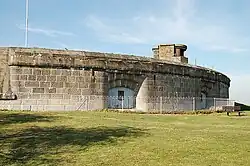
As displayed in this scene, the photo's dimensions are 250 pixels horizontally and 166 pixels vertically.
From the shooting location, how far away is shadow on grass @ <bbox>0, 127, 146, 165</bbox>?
27.0 ft

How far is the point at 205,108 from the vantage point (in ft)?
86.0

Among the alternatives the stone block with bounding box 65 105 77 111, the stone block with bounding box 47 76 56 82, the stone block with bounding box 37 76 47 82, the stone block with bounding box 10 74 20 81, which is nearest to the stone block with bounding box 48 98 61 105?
the stone block with bounding box 65 105 77 111

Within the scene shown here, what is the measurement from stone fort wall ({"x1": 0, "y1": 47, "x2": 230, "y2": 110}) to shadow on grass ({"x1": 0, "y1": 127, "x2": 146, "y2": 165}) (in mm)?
7955

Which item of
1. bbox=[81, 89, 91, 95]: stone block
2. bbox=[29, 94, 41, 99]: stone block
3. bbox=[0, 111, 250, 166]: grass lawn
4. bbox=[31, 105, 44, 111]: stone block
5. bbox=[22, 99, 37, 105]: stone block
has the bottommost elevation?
bbox=[0, 111, 250, 166]: grass lawn

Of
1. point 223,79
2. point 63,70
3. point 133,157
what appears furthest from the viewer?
point 223,79

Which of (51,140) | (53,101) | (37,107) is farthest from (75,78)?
(51,140)

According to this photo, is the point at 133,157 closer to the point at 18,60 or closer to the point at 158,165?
the point at 158,165

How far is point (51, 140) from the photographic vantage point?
9844mm

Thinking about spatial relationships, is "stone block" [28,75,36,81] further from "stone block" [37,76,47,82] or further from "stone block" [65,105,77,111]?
"stone block" [65,105,77,111]

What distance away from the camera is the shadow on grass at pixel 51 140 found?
8227 millimetres

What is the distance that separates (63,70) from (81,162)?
12498 millimetres

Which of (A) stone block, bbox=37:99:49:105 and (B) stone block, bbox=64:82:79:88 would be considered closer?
(A) stone block, bbox=37:99:49:105

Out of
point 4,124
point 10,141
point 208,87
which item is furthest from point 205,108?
point 10,141

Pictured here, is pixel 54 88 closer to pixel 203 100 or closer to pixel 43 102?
pixel 43 102
